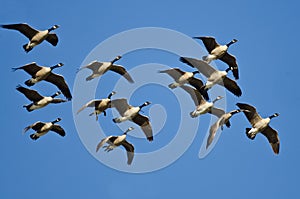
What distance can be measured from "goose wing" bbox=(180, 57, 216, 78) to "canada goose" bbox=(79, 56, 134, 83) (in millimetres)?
Result: 2521

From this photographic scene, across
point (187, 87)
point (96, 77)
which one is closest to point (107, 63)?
point (96, 77)

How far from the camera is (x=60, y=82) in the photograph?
121 feet

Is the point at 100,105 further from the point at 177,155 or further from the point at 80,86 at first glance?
the point at 177,155

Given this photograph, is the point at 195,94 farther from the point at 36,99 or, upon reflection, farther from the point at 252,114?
the point at 36,99

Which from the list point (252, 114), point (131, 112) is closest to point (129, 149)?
point (131, 112)

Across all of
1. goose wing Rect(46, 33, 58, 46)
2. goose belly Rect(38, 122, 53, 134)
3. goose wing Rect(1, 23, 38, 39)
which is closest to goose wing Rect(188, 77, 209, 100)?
goose wing Rect(46, 33, 58, 46)

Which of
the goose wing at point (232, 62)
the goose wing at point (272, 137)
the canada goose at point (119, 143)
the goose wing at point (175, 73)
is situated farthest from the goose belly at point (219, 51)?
the canada goose at point (119, 143)

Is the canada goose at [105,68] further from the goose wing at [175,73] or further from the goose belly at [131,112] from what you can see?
the goose wing at [175,73]

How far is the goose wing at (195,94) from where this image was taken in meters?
36.7

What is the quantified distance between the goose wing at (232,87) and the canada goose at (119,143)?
12.7 ft

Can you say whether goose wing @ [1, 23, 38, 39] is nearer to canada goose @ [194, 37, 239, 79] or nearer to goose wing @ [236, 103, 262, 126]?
canada goose @ [194, 37, 239, 79]

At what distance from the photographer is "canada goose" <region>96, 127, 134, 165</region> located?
35.6 m

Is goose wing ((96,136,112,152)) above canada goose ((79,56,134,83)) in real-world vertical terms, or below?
below

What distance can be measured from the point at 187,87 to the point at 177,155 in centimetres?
272
